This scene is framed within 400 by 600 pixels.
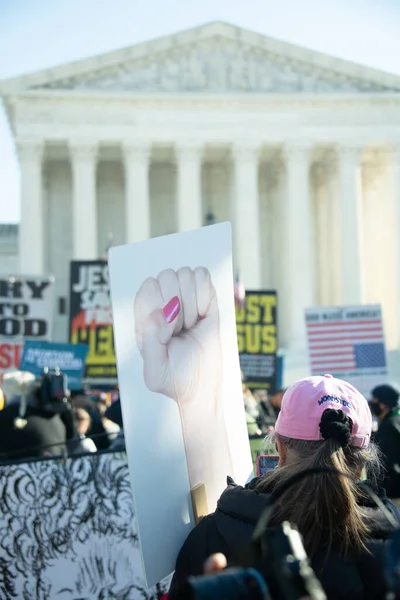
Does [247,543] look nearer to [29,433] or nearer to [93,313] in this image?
[29,433]

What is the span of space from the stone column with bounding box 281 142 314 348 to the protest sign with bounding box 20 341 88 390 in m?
30.0

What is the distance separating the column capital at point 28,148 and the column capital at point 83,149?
1.65 meters

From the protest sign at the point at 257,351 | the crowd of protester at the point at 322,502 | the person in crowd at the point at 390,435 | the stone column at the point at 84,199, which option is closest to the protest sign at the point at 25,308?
the protest sign at the point at 257,351

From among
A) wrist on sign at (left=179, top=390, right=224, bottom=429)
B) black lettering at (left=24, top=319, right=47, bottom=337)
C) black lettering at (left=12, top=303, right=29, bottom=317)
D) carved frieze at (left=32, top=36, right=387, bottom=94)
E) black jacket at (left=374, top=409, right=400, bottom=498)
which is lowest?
black jacket at (left=374, top=409, right=400, bottom=498)

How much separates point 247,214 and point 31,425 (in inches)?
1535

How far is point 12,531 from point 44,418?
2.19 metres

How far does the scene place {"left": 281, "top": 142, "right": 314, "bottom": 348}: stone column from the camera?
45.8 m

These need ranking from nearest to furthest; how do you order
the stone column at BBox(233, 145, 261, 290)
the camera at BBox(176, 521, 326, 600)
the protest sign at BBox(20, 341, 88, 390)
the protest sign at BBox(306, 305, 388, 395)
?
the camera at BBox(176, 521, 326, 600), the protest sign at BBox(20, 341, 88, 390), the protest sign at BBox(306, 305, 388, 395), the stone column at BBox(233, 145, 261, 290)

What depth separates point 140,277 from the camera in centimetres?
337

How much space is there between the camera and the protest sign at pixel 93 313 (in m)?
18.6

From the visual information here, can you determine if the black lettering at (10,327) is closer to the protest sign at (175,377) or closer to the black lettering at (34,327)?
the black lettering at (34,327)

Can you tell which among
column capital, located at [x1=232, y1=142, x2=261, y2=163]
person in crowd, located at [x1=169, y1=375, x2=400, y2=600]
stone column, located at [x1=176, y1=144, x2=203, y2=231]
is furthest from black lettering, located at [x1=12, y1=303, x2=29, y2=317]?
A: column capital, located at [x1=232, y1=142, x2=261, y2=163]

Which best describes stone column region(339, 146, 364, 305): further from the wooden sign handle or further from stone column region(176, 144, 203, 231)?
the wooden sign handle

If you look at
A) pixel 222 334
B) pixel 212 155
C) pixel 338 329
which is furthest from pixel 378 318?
pixel 212 155
